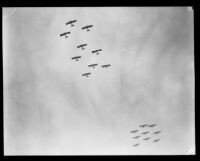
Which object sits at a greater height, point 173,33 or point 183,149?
point 173,33

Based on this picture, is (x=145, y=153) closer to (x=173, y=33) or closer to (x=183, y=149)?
(x=183, y=149)

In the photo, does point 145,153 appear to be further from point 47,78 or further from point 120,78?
point 47,78

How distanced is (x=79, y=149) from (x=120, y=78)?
41.1ft

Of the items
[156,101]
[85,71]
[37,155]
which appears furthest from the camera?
[85,71]

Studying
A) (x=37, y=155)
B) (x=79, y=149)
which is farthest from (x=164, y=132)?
(x=37, y=155)

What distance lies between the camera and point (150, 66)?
56.5m

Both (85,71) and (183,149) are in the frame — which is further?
(85,71)

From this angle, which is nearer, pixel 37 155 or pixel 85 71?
pixel 37 155

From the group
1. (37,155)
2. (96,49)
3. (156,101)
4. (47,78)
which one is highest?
(96,49)

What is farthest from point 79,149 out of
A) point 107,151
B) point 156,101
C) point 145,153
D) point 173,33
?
point 173,33

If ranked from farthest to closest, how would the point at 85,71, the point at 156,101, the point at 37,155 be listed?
the point at 85,71
the point at 156,101
the point at 37,155

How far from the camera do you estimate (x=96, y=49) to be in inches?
2309

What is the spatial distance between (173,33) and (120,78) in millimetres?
10535

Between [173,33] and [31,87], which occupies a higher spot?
[173,33]
